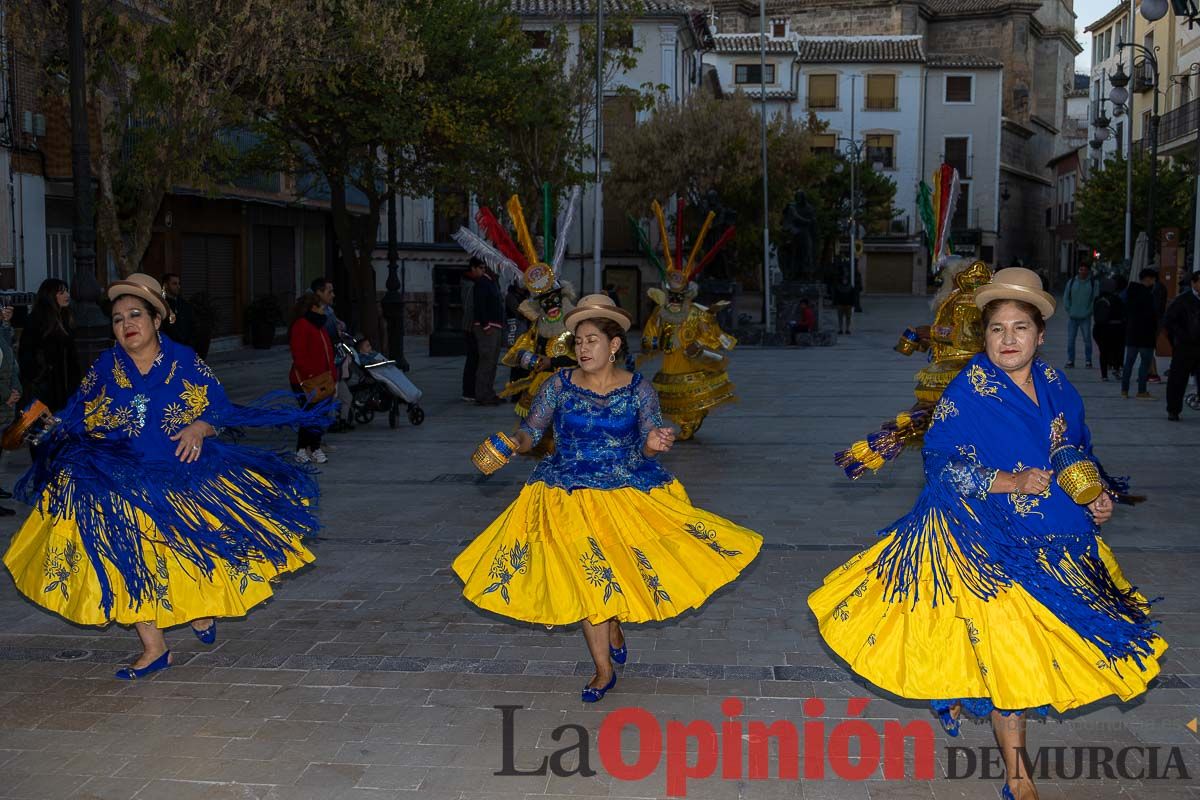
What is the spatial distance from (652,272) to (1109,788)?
35961 mm

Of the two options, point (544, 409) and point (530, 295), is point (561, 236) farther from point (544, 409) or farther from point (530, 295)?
point (544, 409)

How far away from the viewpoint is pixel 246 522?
233 inches

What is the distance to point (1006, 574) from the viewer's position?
4.17 metres

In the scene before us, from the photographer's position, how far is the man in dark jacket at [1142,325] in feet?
53.7

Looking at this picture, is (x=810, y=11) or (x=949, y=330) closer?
(x=949, y=330)

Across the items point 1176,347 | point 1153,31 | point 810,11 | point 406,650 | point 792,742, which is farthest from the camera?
point 810,11

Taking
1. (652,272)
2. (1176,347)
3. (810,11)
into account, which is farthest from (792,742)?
(810,11)

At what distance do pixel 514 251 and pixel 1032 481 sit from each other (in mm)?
7580

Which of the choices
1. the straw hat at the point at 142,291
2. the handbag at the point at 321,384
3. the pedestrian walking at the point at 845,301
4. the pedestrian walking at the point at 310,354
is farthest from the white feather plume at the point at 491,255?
the pedestrian walking at the point at 845,301

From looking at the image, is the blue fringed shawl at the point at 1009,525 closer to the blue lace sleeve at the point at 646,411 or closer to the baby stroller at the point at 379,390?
the blue lace sleeve at the point at 646,411

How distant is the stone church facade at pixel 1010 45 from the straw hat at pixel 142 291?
6454cm

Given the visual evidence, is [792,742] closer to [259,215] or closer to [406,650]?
[406,650]

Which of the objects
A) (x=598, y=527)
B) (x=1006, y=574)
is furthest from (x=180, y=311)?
(x=1006, y=574)

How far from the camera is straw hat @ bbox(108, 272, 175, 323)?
574cm
